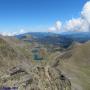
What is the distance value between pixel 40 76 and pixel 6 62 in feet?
224

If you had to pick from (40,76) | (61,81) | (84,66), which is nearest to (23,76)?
(40,76)

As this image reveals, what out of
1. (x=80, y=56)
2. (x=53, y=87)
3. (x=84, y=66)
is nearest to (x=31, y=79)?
(x=53, y=87)

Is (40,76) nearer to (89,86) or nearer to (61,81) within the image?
(61,81)

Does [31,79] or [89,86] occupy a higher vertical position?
[31,79]

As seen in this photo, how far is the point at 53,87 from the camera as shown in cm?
6675

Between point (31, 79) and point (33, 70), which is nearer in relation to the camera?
point (31, 79)

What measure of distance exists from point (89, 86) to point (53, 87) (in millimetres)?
41662

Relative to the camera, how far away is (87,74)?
13475 cm

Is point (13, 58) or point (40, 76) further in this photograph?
point (13, 58)

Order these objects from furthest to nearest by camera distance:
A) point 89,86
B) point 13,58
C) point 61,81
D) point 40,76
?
point 13,58 → point 89,86 → point 61,81 → point 40,76

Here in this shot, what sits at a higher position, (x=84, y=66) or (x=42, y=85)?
(x=42, y=85)

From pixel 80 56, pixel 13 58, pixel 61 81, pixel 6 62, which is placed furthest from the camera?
pixel 80 56

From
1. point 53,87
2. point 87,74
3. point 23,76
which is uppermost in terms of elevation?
point 23,76

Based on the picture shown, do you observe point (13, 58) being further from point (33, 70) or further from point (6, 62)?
point (33, 70)
